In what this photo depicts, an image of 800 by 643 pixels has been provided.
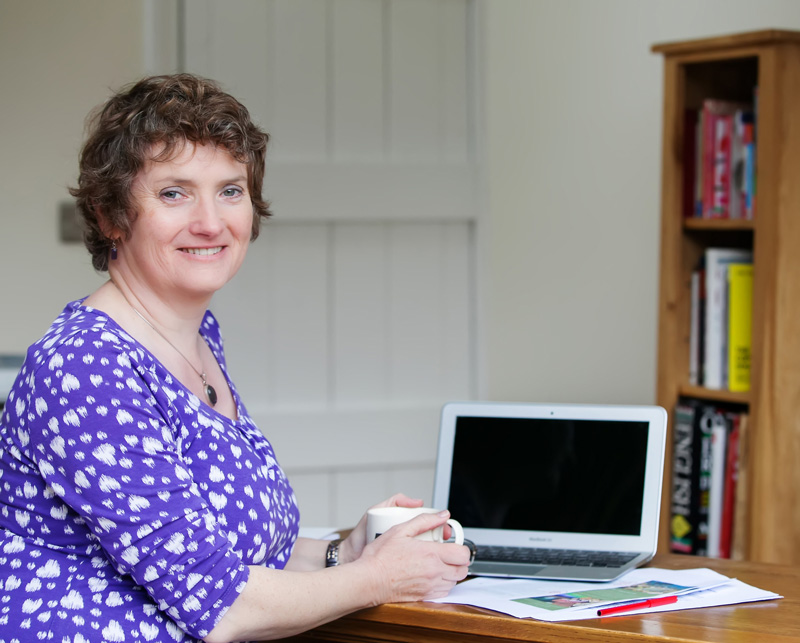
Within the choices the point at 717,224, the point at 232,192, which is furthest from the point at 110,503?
the point at 717,224

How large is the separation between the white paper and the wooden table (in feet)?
0.05

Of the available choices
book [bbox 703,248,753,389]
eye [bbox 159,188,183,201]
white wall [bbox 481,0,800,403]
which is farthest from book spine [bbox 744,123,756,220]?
eye [bbox 159,188,183,201]

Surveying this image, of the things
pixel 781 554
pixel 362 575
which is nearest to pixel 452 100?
pixel 781 554

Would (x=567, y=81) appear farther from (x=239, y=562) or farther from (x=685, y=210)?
(x=239, y=562)

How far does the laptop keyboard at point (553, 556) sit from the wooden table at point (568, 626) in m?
0.21

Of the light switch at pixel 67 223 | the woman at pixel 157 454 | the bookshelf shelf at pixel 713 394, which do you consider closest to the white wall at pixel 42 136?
the light switch at pixel 67 223

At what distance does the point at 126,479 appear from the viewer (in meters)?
1.22

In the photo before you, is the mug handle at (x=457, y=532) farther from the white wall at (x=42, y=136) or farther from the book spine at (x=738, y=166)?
the white wall at (x=42, y=136)

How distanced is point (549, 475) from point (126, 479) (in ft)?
2.42

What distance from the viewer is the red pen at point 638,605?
1344mm

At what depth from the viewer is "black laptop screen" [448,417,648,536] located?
5.44 feet

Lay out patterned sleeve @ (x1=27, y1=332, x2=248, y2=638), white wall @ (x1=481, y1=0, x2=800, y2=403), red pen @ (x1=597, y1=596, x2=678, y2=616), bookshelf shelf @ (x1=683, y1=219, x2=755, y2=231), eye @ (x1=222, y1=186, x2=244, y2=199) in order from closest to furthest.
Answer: patterned sleeve @ (x1=27, y1=332, x2=248, y2=638)
red pen @ (x1=597, y1=596, x2=678, y2=616)
eye @ (x1=222, y1=186, x2=244, y2=199)
bookshelf shelf @ (x1=683, y1=219, x2=755, y2=231)
white wall @ (x1=481, y1=0, x2=800, y2=403)

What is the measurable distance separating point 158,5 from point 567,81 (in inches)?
49.5

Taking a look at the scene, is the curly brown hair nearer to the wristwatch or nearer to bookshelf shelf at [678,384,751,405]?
the wristwatch
